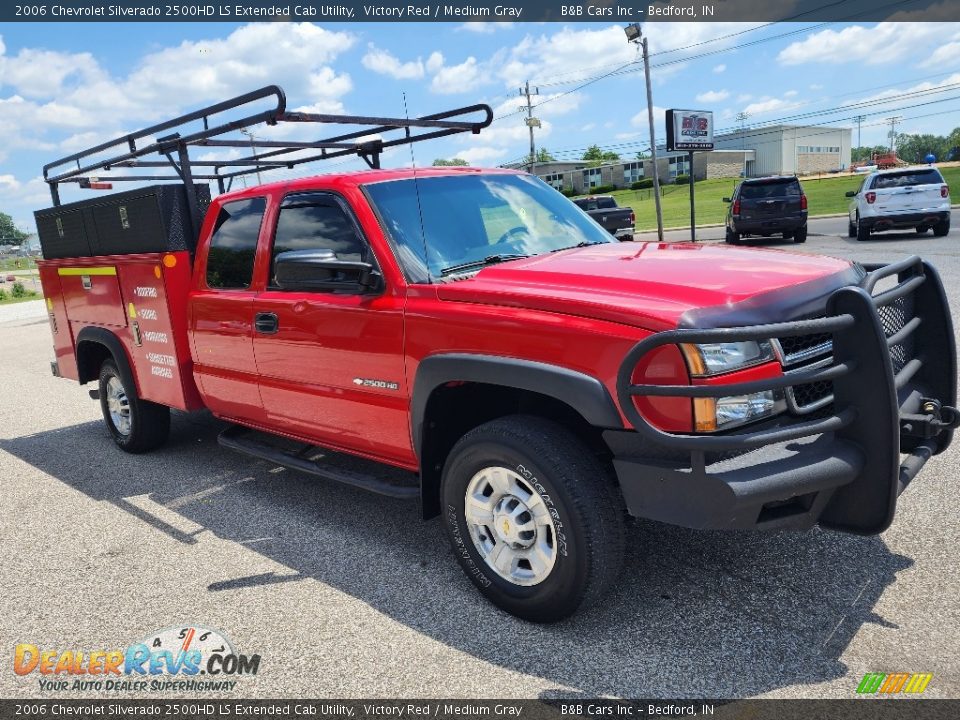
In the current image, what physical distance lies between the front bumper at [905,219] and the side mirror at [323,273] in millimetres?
17177

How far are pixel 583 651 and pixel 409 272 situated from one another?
1836mm

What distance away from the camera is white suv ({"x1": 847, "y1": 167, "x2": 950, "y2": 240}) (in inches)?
673

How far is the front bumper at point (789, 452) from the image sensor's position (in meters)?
2.61

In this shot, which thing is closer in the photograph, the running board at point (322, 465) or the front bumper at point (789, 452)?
the front bumper at point (789, 452)

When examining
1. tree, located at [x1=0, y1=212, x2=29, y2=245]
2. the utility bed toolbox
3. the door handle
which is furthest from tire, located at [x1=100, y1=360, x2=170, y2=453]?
tree, located at [x1=0, y1=212, x2=29, y2=245]

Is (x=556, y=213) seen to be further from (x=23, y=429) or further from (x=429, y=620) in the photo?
(x=23, y=429)

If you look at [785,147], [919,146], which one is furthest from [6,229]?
[919,146]

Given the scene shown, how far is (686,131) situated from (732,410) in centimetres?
1865

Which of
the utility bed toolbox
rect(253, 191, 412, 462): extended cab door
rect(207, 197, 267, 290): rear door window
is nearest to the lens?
rect(253, 191, 412, 462): extended cab door

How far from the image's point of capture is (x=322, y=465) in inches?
168

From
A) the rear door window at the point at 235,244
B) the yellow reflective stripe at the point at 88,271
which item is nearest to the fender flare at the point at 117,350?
the yellow reflective stripe at the point at 88,271

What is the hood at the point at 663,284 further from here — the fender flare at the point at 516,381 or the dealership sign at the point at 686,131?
the dealership sign at the point at 686,131

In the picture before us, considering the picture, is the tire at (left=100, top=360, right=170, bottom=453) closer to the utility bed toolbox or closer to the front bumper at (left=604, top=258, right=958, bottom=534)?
the utility bed toolbox

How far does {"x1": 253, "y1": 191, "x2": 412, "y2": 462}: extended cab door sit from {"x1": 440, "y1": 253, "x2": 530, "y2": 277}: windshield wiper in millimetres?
291
